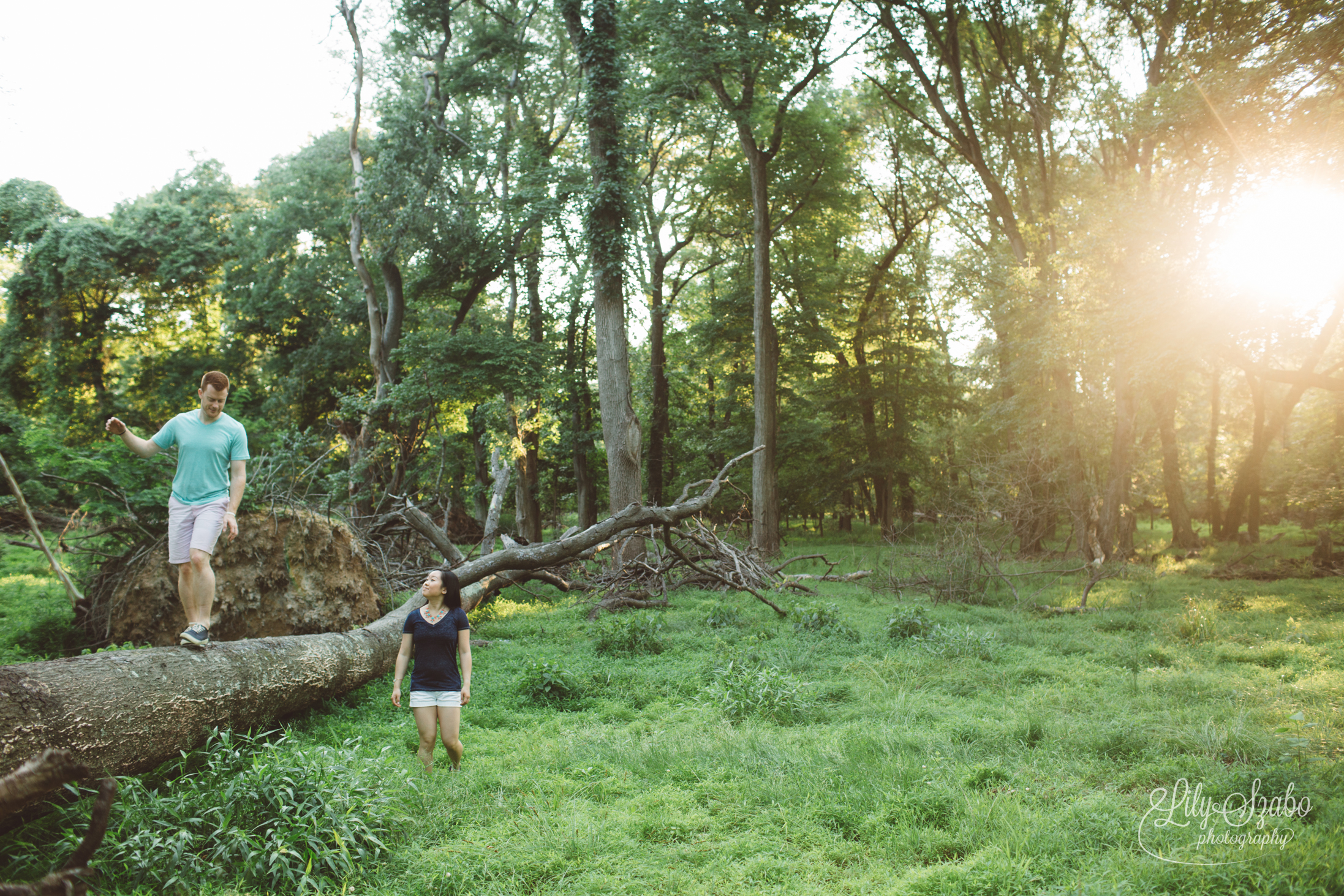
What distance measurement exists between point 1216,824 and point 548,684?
5.22 m

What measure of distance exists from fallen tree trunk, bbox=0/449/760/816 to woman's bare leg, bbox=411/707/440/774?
1153mm

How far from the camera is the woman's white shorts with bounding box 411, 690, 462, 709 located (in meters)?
5.12

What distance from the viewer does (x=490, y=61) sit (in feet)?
63.6

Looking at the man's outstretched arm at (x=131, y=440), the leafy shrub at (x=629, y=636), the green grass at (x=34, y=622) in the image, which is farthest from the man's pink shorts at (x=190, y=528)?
the leafy shrub at (x=629, y=636)

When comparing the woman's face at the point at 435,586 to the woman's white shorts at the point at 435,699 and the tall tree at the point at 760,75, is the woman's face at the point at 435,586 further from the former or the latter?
the tall tree at the point at 760,75

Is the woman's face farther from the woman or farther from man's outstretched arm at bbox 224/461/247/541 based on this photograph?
man's outstretched arm at bbox 224/461/247/541

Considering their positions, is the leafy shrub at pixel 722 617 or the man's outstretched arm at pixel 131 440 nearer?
the man's outstretched arm at pixel 131 440

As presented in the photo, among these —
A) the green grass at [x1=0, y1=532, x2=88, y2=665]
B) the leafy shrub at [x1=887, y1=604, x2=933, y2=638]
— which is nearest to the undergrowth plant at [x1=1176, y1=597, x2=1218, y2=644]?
the leafy shrub at [x1=887, y1=604, x2=933, y2=638]

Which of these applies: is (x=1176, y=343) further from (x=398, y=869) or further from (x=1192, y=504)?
(x=1192, y=504)

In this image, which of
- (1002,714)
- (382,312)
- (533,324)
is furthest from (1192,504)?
(382,312)

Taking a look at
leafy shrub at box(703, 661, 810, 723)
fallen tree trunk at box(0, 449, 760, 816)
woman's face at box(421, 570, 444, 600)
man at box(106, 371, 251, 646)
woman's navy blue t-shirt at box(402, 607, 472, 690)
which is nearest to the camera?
fallen tree trunk at box(0, 449, 760, 816)

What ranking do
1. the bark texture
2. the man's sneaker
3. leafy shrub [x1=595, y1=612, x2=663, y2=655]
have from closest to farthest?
the man's sneaker → leafy shrub [x1=595, y1=612, x2=663, y2=655] → the bark texture

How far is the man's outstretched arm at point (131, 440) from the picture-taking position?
4.68 meters

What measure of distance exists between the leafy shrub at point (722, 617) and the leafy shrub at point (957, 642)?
258cm
